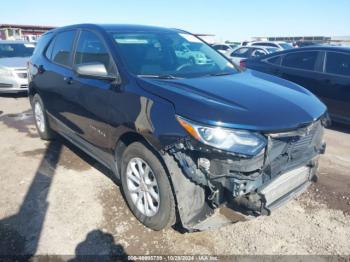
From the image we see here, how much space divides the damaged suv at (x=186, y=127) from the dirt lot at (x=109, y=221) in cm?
24

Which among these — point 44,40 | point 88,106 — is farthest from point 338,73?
point 44,40

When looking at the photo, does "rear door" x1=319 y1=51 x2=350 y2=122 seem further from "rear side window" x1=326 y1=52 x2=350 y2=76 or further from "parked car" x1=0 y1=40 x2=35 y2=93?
"parked car" x1=0 y1=40 x2=35 y2=93

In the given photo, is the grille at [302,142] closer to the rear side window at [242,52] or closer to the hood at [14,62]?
the hood at [14,62]

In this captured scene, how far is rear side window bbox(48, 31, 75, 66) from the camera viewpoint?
4281mm

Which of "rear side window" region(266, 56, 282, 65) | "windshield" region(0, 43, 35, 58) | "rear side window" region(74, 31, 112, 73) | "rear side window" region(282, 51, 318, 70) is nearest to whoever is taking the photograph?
"rear side window" region(74, 31, 112, 73)

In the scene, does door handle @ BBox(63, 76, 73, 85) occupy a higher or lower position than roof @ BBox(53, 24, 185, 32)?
lower

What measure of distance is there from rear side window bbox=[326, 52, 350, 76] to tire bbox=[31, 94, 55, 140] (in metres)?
4.96

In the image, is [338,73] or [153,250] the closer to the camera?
[153,250]

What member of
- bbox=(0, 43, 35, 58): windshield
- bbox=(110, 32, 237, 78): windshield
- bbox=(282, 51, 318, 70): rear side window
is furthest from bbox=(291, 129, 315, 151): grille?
bbox=(0, 43, 35, 58): windshield

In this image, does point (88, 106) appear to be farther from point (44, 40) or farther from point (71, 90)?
point (44, 40)

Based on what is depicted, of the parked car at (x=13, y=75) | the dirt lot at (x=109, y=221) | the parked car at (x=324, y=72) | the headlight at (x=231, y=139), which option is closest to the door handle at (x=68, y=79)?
the dirt lot at (x=109, y=221)

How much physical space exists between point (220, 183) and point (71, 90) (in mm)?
2294

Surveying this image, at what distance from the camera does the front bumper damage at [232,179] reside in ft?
7.92

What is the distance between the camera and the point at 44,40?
532cm
